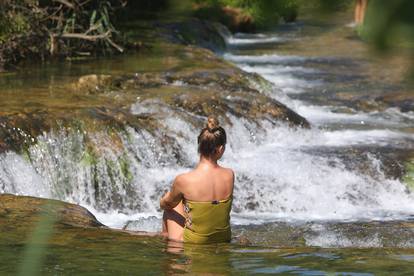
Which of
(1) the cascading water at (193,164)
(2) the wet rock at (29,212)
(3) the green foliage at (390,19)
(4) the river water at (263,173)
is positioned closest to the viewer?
(3) the green foliage at (390,19)

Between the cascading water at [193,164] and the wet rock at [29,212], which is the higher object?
the wet rock at [29,212]

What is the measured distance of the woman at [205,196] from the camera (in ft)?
22.3

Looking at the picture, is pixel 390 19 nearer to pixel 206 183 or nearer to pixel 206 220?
pixel 206 183

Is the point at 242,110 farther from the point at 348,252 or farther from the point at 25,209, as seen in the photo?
the point at 348,252

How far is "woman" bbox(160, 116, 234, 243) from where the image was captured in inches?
267

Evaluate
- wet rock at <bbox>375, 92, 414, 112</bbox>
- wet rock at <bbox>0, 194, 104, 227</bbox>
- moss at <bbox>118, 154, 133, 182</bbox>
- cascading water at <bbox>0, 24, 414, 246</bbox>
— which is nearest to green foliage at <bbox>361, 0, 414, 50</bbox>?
wet rock at <bbox>0, 194, 104, 227</bbox>

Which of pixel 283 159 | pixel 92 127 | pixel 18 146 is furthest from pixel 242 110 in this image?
pixel 18 146

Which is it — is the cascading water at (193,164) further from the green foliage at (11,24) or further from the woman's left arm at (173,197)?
the green foliage at (11,24)

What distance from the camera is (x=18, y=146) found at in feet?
37.3

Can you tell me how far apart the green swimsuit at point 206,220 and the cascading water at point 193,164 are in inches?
109

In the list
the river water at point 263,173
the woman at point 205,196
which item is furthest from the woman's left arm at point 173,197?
the river water at point 263,173

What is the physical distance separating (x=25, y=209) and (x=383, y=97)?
34.1 ft

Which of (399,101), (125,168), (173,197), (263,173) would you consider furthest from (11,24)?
(173,197)

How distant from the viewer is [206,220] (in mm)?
6996
